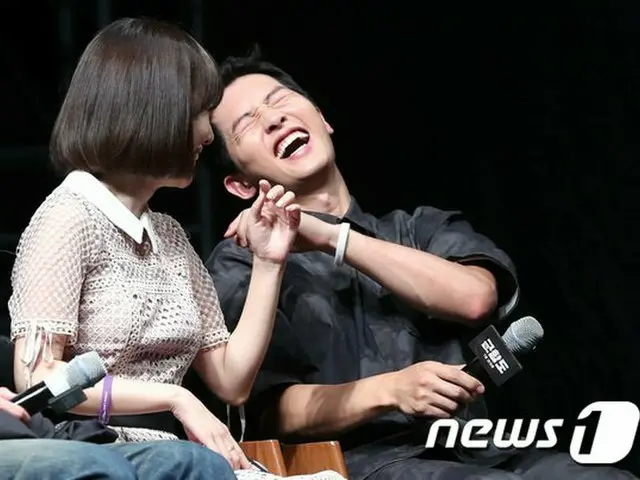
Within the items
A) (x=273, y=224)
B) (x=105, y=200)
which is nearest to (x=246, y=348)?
(x=273, y=224)

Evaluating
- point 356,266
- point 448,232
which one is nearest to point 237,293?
point 356,266

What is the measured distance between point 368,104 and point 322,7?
206 millimetres

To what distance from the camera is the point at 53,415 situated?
5.24ft

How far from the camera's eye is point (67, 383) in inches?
54.7

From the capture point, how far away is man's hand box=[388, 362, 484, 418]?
72.3 inches

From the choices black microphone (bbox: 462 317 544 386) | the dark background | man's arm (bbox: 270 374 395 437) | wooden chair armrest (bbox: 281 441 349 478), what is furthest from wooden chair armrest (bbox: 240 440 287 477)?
the dark background

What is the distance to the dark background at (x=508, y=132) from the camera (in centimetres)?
260

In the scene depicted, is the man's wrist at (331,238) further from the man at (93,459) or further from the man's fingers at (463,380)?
the man at (93,459)

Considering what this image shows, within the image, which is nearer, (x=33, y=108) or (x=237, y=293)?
(x=237, y=293)

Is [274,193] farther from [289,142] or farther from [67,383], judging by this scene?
[67,383]

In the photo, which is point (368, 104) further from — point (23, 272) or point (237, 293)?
point (23, 272)

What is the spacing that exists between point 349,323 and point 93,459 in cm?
78

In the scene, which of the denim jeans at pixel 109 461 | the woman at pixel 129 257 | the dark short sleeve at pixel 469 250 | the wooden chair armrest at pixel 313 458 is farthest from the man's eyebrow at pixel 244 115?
the denim jeans at pixel 109 461

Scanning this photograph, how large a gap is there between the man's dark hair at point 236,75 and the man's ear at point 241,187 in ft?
0.05
